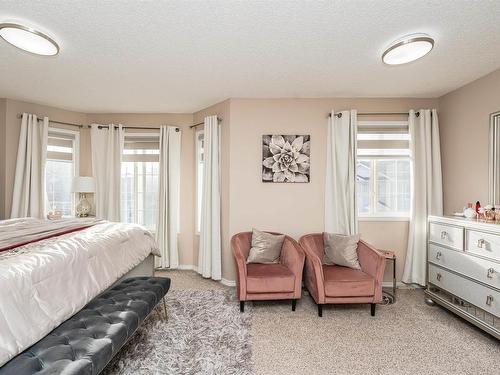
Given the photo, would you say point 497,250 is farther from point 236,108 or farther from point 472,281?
point 236,108

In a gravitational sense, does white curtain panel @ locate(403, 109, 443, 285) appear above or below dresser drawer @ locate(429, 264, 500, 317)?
above

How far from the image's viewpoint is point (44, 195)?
389 cm

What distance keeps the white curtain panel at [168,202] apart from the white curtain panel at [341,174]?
243 cm

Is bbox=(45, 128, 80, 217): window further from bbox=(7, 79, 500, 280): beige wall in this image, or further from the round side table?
the round side table

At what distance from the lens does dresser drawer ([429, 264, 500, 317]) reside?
216 cm

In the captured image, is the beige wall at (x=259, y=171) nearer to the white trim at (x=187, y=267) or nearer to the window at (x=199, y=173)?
the window at (x=199, y=173)

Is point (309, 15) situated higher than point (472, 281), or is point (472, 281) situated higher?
point (309, 15)

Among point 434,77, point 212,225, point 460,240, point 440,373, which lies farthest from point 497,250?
point 212,225

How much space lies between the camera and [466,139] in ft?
10.1

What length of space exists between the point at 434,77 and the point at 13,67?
464 cm

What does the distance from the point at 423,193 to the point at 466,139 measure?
2.61ft

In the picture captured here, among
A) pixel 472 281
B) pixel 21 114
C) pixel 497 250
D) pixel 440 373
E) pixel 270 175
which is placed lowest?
pixel 440 373

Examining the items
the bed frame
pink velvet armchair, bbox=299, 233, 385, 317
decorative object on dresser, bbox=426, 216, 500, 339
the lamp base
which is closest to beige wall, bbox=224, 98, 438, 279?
decorative object on dresser, bbox=426, 216, 500, 339

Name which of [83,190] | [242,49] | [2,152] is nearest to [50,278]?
[242,49]
